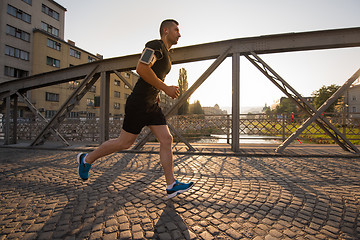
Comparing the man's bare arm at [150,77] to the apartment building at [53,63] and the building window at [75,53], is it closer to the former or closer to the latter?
the apartment building at [53,63]

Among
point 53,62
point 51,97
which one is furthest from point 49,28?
point 51,97

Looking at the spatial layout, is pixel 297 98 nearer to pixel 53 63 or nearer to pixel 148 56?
pixel 148 56

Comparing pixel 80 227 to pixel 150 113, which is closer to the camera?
pixel 80 227

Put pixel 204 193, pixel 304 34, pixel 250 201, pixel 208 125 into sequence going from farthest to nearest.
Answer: pixel 208 125
pixel 304 34
pixel 204 193
pixel 250 201

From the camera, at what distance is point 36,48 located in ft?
93.0

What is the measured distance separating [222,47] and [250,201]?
4611 millimetres

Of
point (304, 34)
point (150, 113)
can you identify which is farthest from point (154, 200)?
point (304, 34)

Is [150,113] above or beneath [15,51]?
beneath

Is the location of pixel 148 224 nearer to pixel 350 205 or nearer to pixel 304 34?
pixel 350 205

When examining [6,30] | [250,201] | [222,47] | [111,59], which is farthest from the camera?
[6,30]

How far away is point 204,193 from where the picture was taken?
7.83 feet

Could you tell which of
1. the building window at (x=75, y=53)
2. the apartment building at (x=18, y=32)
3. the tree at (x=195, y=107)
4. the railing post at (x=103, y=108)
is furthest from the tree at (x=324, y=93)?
the apartment building at (x=18, y=32)

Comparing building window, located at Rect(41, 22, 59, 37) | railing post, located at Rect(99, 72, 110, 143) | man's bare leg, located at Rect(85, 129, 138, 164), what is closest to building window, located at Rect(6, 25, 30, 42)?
building window, located at Rect(41, 22, 59, 37)

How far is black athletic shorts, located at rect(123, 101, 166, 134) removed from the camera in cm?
235
